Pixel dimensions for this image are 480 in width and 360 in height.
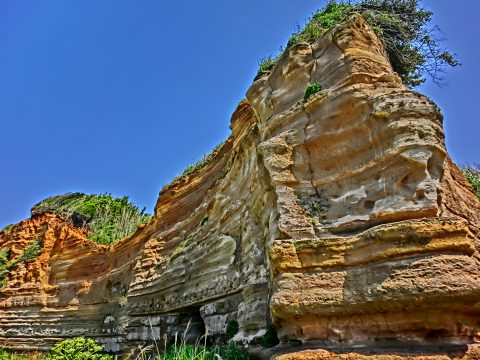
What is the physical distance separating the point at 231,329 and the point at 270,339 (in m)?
1.96

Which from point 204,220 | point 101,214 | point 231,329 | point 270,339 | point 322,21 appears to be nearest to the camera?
point 270,339

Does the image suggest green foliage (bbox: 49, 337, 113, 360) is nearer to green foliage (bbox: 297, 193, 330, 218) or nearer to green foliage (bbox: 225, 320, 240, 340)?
green foliage (bbox: 225, 320, 240, 340)

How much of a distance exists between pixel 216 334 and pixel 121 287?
7.92m

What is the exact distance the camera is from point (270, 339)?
595 centimetres

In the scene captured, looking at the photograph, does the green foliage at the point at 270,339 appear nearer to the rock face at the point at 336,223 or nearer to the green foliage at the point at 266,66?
the rock face at the point at 336,223

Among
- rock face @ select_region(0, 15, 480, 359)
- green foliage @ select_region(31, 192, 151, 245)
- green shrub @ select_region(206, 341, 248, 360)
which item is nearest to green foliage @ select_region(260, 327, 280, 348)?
rock face @ select_region(0, 15, 480, 359)

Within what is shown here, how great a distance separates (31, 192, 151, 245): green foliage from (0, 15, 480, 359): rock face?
10.9 metres

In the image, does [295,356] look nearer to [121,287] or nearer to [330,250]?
[330,250]

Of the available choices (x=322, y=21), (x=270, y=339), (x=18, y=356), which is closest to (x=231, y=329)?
(x=270, y=339)

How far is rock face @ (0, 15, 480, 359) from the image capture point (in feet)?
14.5

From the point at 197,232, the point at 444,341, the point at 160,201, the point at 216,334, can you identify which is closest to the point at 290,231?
the point at 444,341

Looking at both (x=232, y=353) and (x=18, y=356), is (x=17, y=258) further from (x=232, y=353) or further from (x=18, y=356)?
(x=232, y=353)

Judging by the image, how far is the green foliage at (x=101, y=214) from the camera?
21.4 meters

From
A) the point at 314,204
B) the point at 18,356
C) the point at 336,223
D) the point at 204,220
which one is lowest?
the point at 18,356
